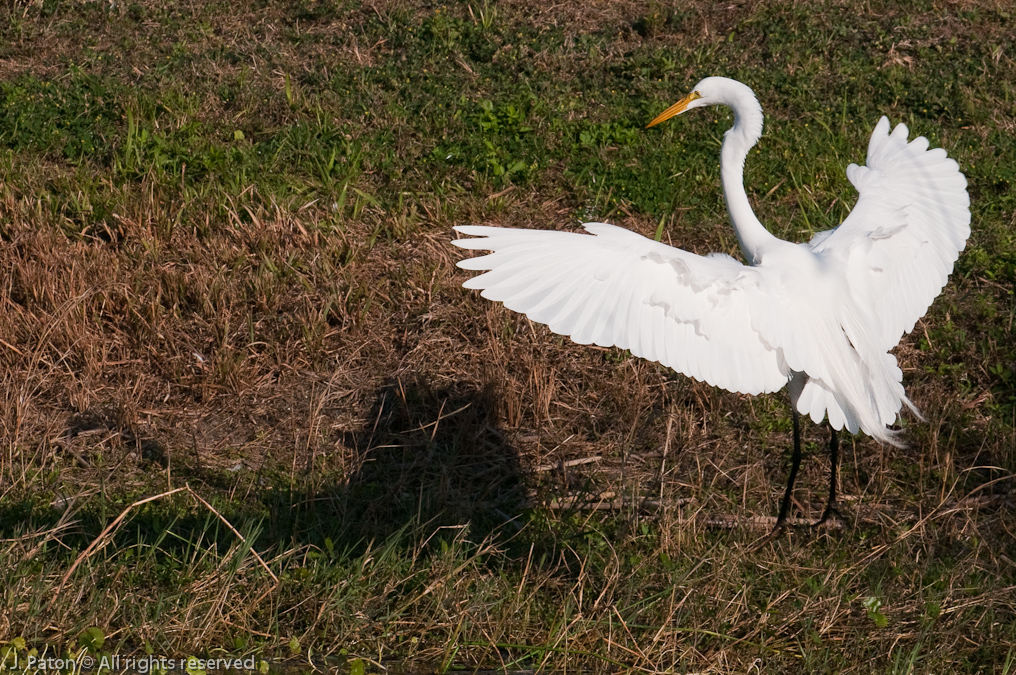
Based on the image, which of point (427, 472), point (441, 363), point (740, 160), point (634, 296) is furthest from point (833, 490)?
point (441, 363)

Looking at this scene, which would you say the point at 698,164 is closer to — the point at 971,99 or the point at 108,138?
the point at 971,99

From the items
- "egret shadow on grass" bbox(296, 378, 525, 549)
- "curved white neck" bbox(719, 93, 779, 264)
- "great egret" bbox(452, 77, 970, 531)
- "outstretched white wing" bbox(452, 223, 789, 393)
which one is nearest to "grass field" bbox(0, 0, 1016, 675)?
"egret shadow on grass" bbox(296, 378, 525, 549)

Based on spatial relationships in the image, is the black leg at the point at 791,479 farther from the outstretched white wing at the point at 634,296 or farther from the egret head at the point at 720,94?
the egret head at the point at 720,94

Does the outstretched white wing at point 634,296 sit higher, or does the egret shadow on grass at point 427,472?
the outstretched white wing at point 634,296

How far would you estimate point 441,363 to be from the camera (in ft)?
15.4

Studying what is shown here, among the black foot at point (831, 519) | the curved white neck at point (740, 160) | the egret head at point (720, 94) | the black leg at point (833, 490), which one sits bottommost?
the black foot at point (831, 519)

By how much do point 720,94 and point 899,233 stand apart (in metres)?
0.88

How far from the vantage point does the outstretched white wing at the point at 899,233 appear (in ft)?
11.8

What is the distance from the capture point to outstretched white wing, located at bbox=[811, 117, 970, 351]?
3600 millimetres

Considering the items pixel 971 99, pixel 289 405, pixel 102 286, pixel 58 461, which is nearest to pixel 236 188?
pixel 102 286

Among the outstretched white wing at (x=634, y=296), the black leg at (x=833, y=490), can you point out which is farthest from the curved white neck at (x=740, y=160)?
the black leg at (x=833, y=490)

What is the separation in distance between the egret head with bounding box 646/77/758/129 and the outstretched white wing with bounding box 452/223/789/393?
0.95 meters

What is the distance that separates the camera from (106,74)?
6551 millimetres

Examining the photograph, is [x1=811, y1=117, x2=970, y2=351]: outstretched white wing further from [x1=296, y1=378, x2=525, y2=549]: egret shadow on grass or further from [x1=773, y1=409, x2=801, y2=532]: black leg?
[x1=296, y1=378, x2=525, y2=549]: egret shadow on grass
